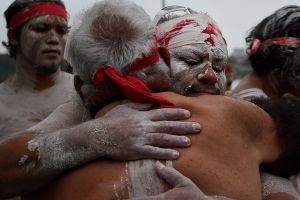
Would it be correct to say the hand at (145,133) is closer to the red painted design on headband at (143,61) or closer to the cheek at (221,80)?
the red painted design on headband at (143,61)

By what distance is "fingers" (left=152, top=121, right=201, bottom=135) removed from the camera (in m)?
1.99

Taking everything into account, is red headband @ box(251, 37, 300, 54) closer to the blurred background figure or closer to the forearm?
the blurred background figure

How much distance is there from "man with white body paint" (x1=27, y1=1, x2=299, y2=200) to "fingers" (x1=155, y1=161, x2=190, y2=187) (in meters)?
0.03

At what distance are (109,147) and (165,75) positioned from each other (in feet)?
1.08

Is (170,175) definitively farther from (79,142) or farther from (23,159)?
(23,159)

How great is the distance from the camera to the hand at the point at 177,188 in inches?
74.3

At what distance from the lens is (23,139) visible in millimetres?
2207

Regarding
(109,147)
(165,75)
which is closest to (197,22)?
(165,75)

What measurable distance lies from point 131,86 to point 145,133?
16 cm

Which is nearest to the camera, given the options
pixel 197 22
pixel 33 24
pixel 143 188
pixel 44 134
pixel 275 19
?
pixel 143 188

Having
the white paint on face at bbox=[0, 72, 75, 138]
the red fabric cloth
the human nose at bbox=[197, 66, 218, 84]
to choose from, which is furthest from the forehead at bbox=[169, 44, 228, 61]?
the white paint on face at bbox=[0, 72, 75, 138]

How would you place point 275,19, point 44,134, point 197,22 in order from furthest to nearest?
point 275,19, point 197,22, point 44,134

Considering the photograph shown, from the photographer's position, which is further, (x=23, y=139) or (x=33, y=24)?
(x=33, y=24)

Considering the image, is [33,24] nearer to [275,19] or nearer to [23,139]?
[275,19]
